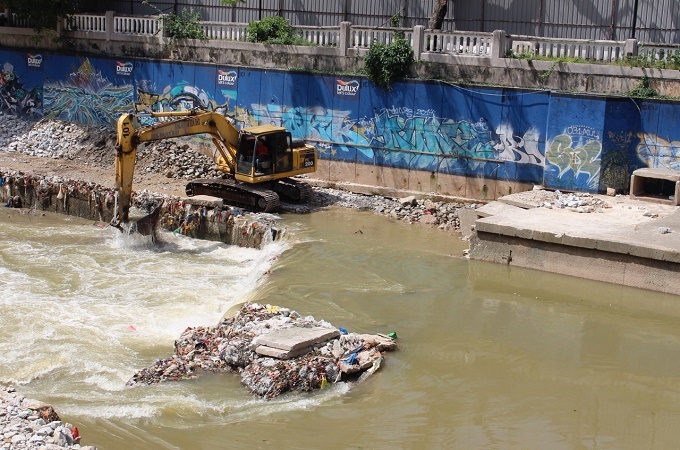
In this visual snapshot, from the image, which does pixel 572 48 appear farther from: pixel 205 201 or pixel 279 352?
pixel 279 352

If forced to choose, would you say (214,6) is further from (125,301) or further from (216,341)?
(216,341)

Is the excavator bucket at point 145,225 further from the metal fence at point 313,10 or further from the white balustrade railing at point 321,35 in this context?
the metal fence at point 313,10

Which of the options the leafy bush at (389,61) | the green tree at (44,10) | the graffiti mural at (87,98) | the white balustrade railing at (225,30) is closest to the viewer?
the leafy bush at (389,61)

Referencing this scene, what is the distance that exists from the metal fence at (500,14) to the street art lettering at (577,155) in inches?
239

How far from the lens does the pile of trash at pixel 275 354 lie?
1501cm

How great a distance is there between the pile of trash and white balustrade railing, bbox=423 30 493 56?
11921mm

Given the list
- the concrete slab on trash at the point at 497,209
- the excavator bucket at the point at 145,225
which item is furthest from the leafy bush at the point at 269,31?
the concrete slab on trash at the point at 497,209

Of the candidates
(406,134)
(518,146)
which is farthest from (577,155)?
(406,134)

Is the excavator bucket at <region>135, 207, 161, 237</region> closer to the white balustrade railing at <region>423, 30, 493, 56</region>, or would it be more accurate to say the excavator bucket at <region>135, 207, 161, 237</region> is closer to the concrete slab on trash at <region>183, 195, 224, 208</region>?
the concrete slab on trash at <region>183, 195, 224, 208</region>

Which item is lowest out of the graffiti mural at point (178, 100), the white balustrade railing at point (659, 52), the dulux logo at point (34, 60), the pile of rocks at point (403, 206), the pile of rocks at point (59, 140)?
the pile of rocks at point (403, 206)

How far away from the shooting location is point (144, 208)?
2608 cm

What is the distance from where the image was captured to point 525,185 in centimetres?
2566

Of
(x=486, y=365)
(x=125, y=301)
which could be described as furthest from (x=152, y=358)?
(x=486, y=365)

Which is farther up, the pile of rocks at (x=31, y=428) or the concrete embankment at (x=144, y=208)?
the concrete embankment at (x=144, y=208)
